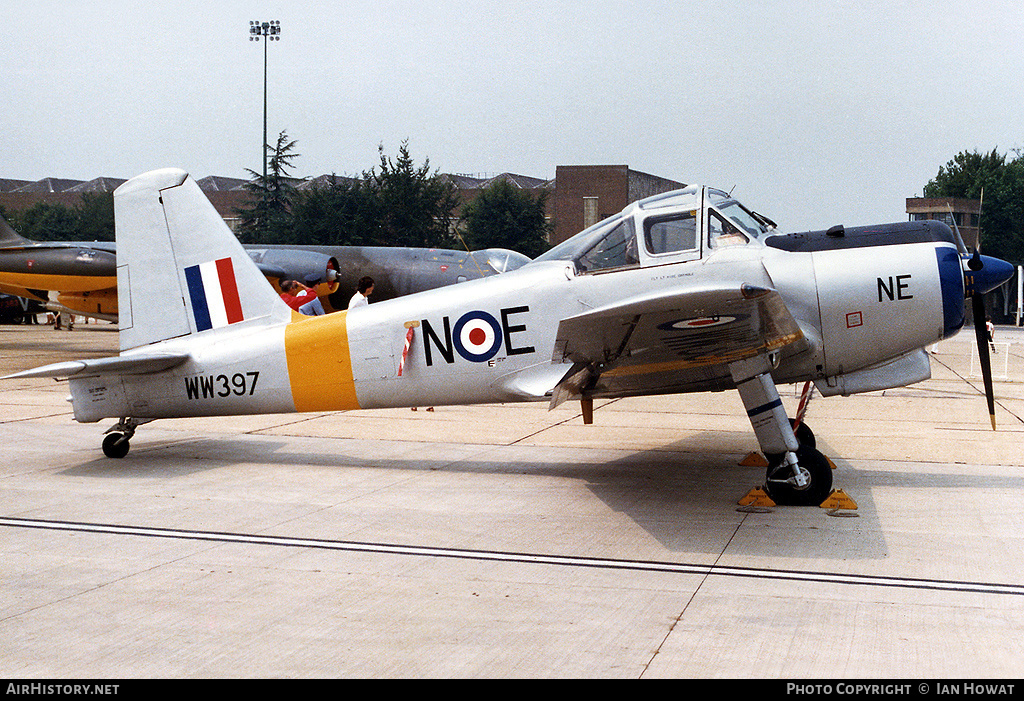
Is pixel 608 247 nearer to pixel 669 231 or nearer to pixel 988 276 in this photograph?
pixel 669 231

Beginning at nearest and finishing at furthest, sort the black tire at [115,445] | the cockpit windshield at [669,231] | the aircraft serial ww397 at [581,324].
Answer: the aircraft serial ww397 at [581,324] → the cockpit windshield at [669,231] → the black tire at [115,445]

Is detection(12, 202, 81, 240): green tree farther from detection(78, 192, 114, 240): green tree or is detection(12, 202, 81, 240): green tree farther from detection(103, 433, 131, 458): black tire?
detection(103, 433, 131, 458): black tire

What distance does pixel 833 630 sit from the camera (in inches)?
167

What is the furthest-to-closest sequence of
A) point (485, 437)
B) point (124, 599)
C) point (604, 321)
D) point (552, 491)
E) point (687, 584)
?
1. point (485, 437)
2. point (552, 491)
3. point (604, 321)
4. point (687, 584)
5. point (124, 599)

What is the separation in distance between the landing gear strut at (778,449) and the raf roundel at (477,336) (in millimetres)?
1989

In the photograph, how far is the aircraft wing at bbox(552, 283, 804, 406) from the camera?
565 cm

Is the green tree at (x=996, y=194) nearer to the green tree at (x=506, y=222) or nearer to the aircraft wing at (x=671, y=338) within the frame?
the green tree at (x=506, y=222)

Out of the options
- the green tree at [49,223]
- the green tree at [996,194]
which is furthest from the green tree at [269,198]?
the green tree at [996,194]

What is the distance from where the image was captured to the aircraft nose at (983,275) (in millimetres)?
6840

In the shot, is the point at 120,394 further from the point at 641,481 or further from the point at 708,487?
the point at 708,487

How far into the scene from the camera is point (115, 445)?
28.9ft
